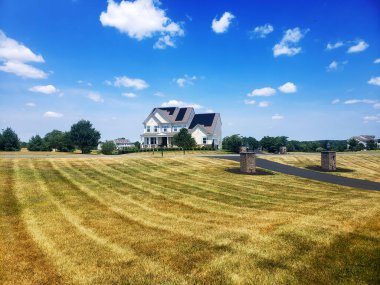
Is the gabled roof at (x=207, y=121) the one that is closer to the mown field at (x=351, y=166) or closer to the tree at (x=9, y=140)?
the mown field at (x=351, y=166)

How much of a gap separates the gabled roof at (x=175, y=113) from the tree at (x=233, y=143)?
52.0 feet

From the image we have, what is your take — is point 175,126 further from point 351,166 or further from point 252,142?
point 351,166

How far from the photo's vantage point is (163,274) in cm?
477

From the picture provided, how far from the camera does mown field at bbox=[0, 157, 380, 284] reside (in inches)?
188

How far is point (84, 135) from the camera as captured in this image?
57.8 m

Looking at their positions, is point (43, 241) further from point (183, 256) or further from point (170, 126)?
point (170, 126)

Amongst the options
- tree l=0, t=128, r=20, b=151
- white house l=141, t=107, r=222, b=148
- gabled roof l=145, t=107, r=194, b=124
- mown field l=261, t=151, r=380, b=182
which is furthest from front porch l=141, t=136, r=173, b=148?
mown field l=261, t=151, r=380, b=182

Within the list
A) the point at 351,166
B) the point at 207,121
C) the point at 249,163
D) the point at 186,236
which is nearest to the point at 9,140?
the point at 207,121

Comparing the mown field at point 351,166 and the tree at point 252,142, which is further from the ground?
the tree at point 252,142

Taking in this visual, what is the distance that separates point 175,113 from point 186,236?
56208 millimetres

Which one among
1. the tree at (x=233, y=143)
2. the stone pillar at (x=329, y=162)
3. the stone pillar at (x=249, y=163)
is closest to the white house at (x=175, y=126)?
the tree at (x=233, y=143)

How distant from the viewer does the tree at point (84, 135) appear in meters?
57.7

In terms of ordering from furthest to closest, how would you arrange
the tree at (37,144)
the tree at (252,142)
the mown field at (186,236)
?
the tree at (37,144), the tree at (252,142), the mown field at (186,236)

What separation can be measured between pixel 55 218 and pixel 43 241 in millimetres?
2006
